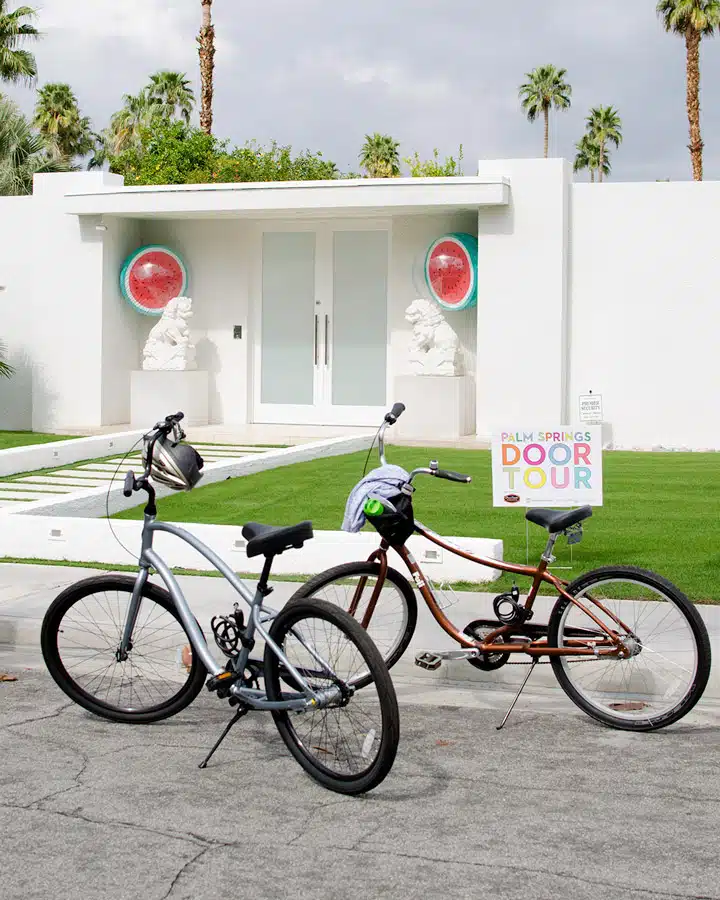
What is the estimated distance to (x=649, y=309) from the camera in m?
17.5

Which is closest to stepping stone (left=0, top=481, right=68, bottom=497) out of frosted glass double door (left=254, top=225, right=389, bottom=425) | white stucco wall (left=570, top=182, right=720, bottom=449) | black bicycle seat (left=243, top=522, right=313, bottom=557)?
frosted glass double door (left=254, top=225, right=389, bottom=425)

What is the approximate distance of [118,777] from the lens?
5.04 m

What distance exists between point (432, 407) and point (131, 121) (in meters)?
35.4

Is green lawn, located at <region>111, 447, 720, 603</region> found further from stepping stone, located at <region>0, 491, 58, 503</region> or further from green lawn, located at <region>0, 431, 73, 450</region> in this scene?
green lawn, located at <region>0, 431, 73, 450</region>

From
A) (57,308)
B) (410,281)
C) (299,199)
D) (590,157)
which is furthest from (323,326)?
(590,157)

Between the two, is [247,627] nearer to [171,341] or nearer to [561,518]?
[561,518]

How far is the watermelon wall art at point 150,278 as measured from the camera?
19609 mm

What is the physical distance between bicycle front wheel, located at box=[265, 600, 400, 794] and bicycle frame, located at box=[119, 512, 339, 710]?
0.12 feet

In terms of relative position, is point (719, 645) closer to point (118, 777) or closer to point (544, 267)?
point (118, 777)

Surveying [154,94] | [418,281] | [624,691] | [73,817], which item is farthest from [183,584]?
[154,94]

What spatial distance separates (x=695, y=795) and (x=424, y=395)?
13340mm

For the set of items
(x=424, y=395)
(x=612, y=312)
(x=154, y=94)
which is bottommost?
(x=424, y=395)

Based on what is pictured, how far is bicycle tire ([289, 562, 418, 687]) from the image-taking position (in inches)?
222

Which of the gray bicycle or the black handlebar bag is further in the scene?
A: the black handlebar bag
